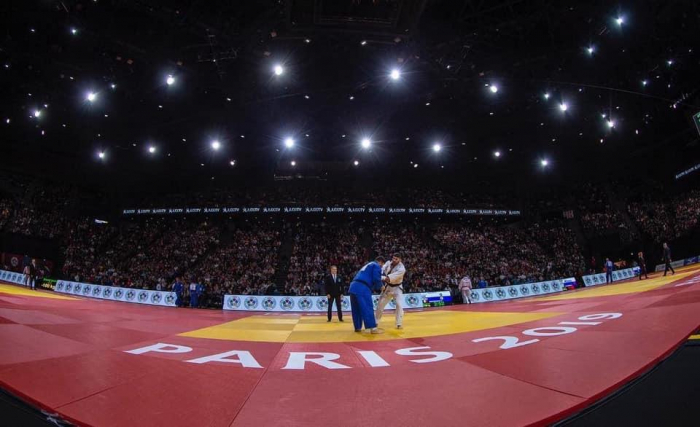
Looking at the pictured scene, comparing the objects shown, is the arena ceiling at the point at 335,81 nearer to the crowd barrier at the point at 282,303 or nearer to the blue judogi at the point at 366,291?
the blue judogi at the point at 366,291

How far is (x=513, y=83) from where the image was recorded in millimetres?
15641

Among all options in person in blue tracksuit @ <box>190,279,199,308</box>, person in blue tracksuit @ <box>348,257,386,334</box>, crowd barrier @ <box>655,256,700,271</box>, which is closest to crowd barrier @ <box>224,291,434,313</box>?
person in blue tracksuit @ <box>190,279,199,308</box>

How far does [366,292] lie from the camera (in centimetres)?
727

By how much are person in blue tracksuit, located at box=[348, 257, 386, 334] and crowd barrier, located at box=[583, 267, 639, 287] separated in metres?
22.1

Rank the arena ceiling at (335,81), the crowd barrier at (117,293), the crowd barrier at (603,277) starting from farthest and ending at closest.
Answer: the crowd barrier at (603,277) → the crowd barrier at (117,293) → the arena ceiling at (335,81)

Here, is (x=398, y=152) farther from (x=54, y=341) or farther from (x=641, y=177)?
(x=641, y=177)

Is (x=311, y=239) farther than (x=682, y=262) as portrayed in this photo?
Yes

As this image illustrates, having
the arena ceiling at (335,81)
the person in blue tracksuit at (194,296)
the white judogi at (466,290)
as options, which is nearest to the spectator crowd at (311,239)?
the person in blue tracksuit at (194,296)

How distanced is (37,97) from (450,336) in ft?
75.4

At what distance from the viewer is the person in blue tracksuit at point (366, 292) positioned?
7.29 metres

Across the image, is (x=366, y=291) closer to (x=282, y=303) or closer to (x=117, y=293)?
(x=282, y=303)

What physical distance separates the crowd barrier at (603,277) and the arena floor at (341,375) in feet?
65.3

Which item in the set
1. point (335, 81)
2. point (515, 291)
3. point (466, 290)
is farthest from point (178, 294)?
point (515, 291)

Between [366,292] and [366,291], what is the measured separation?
23 millimetres
